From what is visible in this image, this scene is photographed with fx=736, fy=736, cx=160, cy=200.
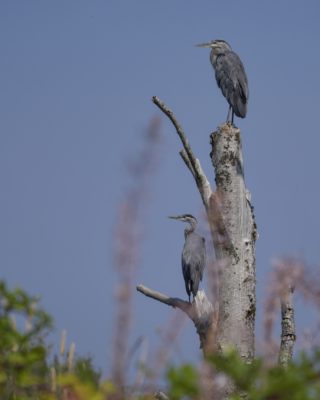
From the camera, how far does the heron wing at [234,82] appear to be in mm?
11562

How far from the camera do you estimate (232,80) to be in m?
12.0

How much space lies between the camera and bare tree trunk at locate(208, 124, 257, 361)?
294 inches

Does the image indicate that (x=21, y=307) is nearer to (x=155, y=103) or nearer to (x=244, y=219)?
(x=244, y=219)

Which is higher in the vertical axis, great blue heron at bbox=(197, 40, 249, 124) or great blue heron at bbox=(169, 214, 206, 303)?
great blue heron at bbox=(197, 40, 249, 124)

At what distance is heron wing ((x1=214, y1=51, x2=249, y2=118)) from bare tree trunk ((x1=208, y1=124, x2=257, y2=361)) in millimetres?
3542

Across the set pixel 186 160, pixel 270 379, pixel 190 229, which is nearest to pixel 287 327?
pixel 190 229

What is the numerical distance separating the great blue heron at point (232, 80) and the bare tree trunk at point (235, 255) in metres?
3.39

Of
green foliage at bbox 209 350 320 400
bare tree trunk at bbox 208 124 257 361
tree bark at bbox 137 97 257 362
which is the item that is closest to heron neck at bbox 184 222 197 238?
tree bark at bbox 137 97 257 362

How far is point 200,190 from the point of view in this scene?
8.16m

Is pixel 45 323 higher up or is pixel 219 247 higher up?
pixel 219 247

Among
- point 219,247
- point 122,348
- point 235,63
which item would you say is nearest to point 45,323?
point 122,348

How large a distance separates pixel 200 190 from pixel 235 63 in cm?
485

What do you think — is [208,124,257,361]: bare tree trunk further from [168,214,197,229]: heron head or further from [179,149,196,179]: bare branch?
[168,214,197,229]: heron head

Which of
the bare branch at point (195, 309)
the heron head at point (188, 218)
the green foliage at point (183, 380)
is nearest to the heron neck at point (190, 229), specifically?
the heron head at point (188, 218)
